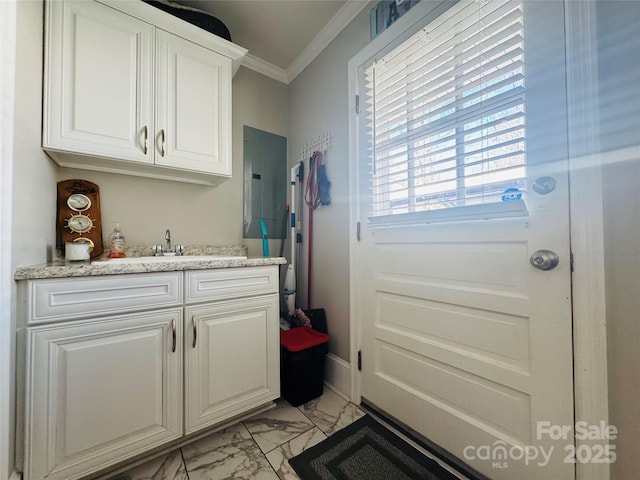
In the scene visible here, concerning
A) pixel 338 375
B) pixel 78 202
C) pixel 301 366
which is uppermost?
pixel 78 202

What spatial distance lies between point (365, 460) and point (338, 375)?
21.1 inches

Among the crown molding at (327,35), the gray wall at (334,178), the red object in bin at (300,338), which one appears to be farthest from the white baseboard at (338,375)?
the crown molding at (327,35)

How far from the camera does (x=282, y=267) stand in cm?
220

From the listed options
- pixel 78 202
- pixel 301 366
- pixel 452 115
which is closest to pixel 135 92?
pixel 78 202

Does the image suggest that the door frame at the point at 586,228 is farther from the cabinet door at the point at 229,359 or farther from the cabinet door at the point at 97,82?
the cabinet door at the point at 97,82

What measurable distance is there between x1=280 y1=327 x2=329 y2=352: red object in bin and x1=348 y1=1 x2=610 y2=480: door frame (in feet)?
3.68

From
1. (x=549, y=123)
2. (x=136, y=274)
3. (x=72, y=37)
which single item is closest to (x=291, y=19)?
(x=72, y=37)

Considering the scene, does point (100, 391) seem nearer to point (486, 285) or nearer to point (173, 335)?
point (173, 335)

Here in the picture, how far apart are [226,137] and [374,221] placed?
1.08 metres

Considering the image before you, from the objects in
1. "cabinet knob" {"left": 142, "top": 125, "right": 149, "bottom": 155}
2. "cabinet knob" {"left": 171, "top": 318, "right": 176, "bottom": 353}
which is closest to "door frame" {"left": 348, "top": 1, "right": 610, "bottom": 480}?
"cabinet knob" {"left": 171, "top": 318, "right": 176, "bottom": 353}

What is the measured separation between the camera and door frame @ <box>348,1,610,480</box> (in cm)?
76

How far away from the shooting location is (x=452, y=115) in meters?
1.08

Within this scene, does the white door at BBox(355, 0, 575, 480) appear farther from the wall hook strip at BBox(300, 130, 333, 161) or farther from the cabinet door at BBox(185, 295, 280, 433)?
the cabinet door at BBox(185, 295, 280, 433)

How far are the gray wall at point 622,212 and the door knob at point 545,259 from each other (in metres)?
0.11
